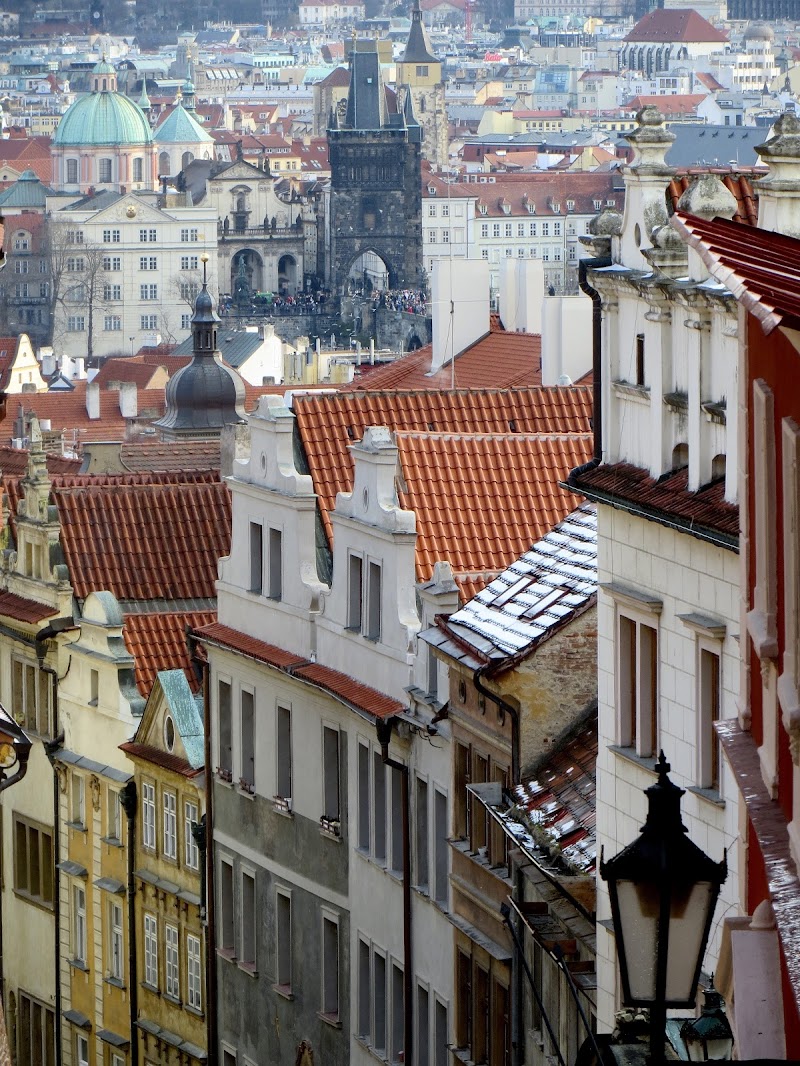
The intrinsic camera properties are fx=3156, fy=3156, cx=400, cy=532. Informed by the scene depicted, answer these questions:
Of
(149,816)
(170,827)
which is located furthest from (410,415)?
(149,816)

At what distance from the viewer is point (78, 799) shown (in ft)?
83.3

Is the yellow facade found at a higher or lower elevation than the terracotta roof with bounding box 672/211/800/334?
lower

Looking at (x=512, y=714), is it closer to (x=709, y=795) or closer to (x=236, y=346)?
(x=709, y=795)

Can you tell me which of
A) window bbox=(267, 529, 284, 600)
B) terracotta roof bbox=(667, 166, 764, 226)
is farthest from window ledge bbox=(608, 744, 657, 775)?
window bbox=(267, 529, 284, 600)

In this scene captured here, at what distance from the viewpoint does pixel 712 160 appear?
509 ft

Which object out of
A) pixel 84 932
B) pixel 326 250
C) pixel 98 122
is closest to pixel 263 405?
pixel 84 932

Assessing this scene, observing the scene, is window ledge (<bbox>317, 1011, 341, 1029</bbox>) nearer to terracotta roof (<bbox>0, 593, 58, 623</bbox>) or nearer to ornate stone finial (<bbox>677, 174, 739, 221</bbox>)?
terracotta roof (<bbox>0, 593, 58, 623</bbox>)

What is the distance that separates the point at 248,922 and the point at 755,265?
Answer: 1512cm

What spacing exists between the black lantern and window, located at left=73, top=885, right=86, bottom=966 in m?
18.3

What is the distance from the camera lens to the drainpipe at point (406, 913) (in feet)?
59.5

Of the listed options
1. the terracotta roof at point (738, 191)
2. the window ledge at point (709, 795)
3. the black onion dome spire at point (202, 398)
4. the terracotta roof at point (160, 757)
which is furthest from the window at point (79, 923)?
the black onion dome spire at point (202, 398)

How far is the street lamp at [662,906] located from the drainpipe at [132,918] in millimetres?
17693

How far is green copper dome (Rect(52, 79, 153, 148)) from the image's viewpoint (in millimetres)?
177875

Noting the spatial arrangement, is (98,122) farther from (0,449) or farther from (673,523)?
(673,523)
